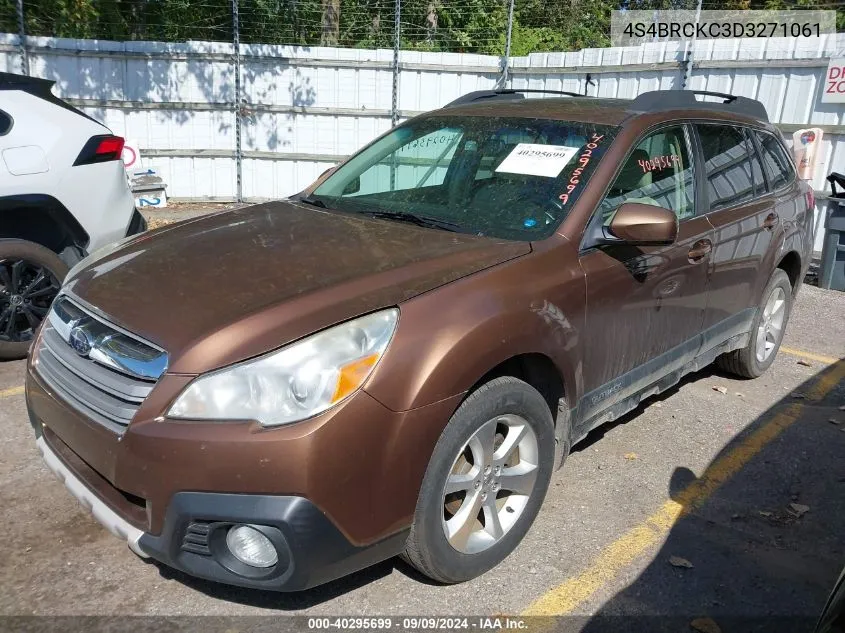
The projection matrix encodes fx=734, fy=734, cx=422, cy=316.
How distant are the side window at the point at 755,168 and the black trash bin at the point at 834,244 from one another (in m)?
3.55

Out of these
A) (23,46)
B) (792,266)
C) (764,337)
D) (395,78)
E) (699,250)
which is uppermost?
(23,46)

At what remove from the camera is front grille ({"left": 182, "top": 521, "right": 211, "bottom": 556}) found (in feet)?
7.39

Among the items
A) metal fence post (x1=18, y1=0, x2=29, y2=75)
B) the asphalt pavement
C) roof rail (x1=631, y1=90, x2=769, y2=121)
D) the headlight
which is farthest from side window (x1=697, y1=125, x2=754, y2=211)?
metal fence post (x1=18, y1=0, x2=29, y2=75)

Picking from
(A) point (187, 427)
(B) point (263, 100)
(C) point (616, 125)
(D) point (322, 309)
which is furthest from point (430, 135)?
(B) point (263, 100)

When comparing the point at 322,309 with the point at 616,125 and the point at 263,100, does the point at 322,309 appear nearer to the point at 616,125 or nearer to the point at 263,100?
the point at 616,125

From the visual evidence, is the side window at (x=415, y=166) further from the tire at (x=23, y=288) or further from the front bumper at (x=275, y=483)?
the tire at (x=23, y=288)

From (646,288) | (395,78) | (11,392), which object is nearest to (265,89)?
(395,78)

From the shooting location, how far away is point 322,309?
238 cm

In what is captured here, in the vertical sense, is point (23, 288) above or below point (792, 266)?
below

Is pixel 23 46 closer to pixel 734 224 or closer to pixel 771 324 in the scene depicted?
pixel 734 224

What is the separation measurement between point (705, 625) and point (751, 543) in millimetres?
682

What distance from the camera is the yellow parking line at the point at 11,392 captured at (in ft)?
14.5

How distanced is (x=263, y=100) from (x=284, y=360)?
9.66 meters

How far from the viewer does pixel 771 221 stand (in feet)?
15.0
